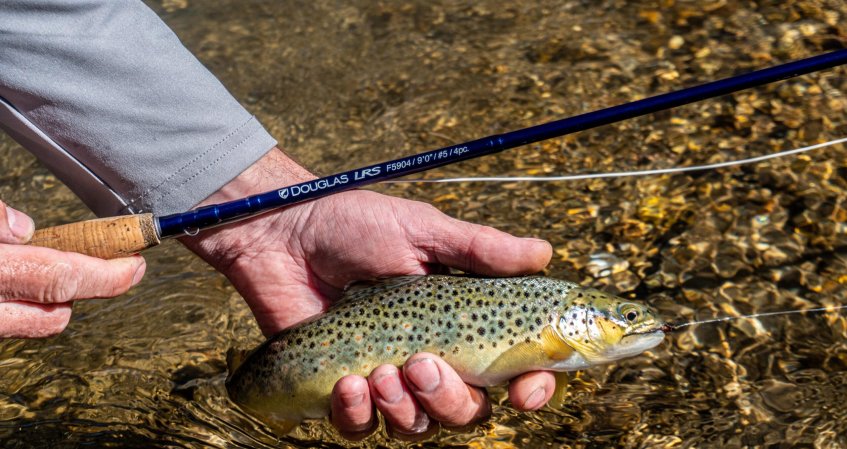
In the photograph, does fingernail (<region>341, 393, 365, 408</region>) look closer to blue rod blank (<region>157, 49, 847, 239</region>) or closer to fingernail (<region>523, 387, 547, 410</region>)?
fingernail (<region>523, 387, 547, 410</region>)

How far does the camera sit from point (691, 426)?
365cm

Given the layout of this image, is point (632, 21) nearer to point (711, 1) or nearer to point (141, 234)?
point (711, 1)

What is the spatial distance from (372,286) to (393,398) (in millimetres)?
486

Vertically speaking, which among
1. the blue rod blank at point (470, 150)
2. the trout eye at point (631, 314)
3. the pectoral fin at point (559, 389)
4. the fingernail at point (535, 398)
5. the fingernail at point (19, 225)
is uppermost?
the fingernail at point (19, 225)

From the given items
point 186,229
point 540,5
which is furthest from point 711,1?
point 186,229

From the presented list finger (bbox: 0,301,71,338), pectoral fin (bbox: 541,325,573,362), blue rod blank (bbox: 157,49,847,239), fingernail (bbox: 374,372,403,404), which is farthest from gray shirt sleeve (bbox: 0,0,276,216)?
pectoral fin (bbox: 541,325,573,362)

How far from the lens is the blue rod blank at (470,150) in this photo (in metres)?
3.04

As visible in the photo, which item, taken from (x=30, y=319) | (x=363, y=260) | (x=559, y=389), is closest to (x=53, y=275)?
(x=30, y=319)

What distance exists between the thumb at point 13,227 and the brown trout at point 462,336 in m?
0.96

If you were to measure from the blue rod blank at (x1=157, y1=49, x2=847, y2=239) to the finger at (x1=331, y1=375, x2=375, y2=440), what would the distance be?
29.6 inches

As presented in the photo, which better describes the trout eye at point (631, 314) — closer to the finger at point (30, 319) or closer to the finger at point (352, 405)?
the finger at point (352, 405)

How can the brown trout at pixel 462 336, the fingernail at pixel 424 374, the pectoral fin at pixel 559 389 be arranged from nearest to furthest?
the fingernail at pixel 424 374 → the brown trout at pixel 462 336 → the pectoral fin at pixel 559 389

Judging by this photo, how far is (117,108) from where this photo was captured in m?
3.38

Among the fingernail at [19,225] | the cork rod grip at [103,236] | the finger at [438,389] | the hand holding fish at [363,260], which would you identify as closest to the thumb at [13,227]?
the fingernail at [19,225]
